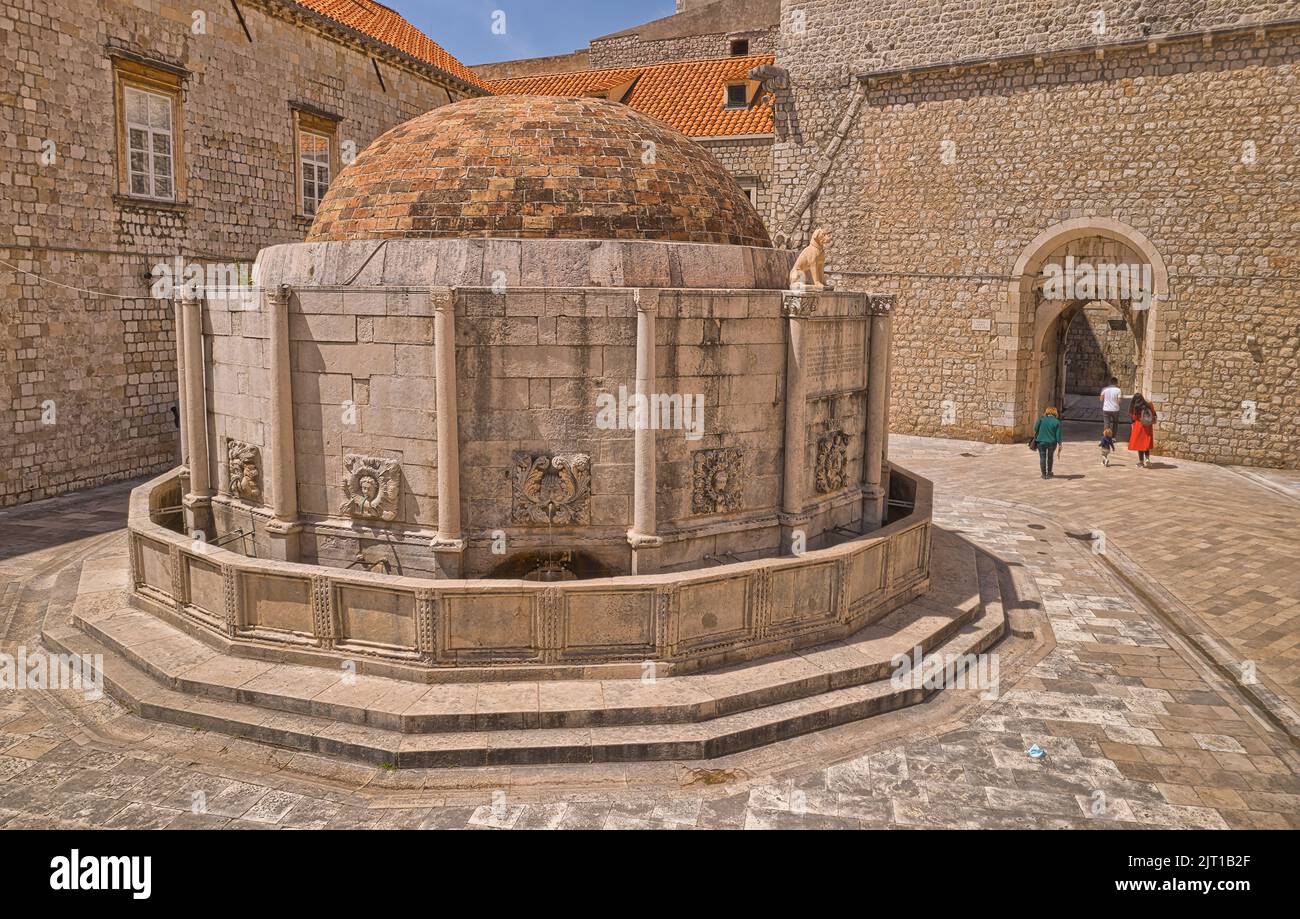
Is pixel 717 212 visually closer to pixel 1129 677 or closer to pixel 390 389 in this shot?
pixel 390 389

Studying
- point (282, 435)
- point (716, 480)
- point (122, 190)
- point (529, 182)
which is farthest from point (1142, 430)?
point (122, 190)

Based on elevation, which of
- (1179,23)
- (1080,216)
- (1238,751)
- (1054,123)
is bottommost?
(1238,751)

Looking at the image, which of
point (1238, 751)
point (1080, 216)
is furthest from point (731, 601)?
point (1080, 216)

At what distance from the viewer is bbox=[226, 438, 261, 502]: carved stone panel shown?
831 cm

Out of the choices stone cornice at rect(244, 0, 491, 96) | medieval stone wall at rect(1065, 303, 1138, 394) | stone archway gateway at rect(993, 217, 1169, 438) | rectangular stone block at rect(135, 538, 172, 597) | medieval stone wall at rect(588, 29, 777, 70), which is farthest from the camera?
medieval stone wall at rect(588, 29, 777, 70)

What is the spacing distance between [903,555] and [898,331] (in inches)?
553

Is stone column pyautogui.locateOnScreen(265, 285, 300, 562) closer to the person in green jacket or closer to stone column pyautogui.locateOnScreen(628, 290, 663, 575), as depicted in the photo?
stone column pyautogui.locateOnScreen(628, 290, 663, 575)

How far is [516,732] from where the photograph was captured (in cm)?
621

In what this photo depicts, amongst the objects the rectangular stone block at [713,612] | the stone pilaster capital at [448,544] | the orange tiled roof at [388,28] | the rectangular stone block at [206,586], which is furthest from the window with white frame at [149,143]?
the rectangular stone block at [713,612]

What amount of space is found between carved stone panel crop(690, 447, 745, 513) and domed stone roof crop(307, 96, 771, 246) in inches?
88.5

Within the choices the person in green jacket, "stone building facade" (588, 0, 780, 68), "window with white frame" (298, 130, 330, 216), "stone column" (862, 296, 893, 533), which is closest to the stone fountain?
"stone column" (862, 296, 893, 533)

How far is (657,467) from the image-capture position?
Answer: 24.4ft

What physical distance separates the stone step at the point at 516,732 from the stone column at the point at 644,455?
113 cm

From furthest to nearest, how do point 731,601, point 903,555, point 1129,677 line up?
point 903,555
point 1129,677
point 731,601
